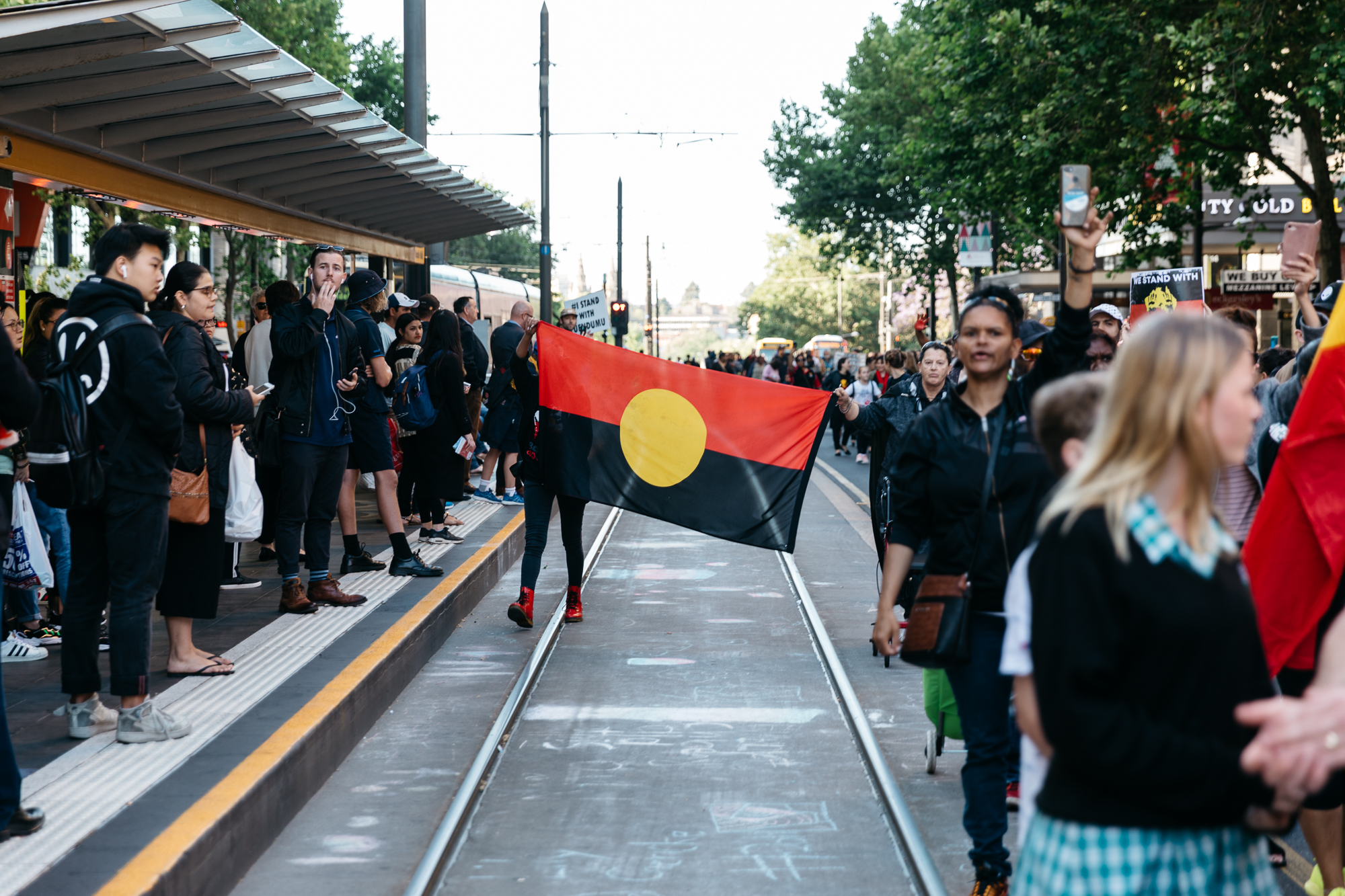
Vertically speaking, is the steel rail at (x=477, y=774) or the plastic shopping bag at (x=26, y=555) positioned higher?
the plastic shopping bag at (x=26, y=555)

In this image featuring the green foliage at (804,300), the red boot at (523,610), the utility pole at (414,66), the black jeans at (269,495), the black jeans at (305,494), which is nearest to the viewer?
the black jeans at (305,494)

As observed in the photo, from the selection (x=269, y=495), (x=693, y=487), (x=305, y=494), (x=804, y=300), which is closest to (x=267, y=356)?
(x=305, y=494)

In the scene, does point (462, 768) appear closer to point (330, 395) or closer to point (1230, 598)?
point (330, 395)

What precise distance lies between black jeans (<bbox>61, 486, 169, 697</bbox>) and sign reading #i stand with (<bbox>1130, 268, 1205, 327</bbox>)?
6382 millimetres

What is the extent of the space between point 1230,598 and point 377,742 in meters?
4.74

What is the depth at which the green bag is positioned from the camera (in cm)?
488

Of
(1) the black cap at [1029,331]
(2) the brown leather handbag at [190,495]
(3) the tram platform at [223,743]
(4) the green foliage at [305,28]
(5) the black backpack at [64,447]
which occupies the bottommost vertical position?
(3) the tram platform at [223,743]

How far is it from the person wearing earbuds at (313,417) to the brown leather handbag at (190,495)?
70.1 inches

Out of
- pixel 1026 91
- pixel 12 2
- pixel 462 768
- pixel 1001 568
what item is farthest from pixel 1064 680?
pixel 12 2

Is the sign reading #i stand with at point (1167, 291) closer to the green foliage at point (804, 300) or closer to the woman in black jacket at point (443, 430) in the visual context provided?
the woman in black jacket at point (443, 430)

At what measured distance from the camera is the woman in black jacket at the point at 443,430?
10.9m

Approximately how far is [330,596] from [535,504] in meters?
1.33

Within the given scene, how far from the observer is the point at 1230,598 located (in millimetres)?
2170

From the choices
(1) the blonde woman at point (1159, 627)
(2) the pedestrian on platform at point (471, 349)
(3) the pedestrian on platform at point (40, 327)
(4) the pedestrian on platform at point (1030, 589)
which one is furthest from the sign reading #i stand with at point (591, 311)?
(1) the blonde woman at point (1159, 627)
